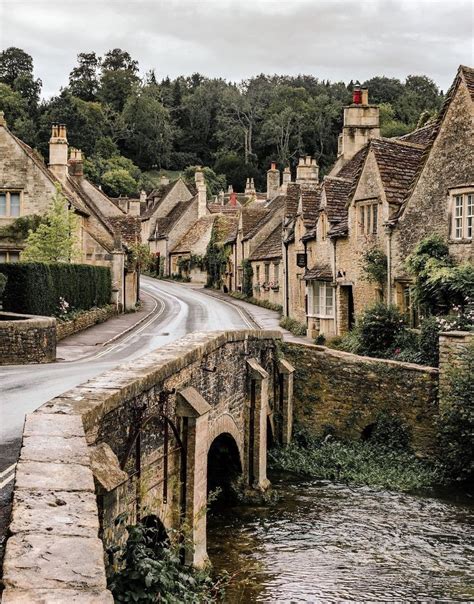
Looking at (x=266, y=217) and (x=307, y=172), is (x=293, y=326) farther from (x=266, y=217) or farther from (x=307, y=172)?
(x=266, y=217)

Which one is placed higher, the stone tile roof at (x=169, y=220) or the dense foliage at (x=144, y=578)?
the stone tile roof at (x=169, y=220)

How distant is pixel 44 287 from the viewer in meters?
30.7

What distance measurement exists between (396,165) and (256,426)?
1324cm

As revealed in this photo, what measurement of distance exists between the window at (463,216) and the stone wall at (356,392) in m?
4.65

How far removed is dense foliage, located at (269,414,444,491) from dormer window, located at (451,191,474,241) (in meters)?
6.19

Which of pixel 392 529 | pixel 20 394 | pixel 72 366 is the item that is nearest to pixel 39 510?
pixel 20 394

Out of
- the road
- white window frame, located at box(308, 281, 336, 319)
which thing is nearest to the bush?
the road

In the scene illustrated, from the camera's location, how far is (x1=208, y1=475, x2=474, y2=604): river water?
1412cm

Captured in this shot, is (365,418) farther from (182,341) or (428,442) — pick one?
(182,341)

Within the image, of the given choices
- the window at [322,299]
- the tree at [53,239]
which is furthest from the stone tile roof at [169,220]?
the window at [322,299]

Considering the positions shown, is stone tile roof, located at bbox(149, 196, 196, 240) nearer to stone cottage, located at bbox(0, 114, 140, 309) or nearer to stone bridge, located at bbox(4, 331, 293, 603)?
stone cottage, located at bbox(0, 114, 140, 309)

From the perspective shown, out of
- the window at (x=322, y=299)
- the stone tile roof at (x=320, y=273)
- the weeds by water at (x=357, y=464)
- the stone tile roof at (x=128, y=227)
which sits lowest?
the weeds by water at (x=357, y=464)

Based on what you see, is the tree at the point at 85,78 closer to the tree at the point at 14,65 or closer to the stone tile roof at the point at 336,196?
the tree at the point at 14,65

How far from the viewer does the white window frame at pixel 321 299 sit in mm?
33375
